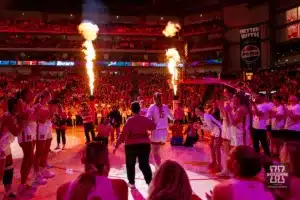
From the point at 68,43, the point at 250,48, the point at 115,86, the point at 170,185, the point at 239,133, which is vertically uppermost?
the point at 68,43

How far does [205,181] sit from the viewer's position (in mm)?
8195

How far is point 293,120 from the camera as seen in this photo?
30.4 ft

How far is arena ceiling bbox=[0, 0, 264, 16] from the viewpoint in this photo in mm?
42469

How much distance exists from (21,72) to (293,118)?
121 feet

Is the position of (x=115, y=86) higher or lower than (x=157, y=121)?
higher

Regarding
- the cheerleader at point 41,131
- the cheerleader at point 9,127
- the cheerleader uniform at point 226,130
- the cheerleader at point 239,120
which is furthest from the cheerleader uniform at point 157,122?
the cheerleader at point 9,127

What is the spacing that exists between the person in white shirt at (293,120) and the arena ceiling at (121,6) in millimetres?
34228

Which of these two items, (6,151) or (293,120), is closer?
(6,151)

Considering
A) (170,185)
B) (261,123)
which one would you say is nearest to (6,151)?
(170,185)

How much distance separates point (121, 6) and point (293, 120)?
3671cm

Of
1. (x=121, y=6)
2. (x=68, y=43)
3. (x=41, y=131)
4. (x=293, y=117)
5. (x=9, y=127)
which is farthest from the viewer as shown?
(x=121, y=6)

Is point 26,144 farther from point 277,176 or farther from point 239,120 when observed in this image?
point 277,176

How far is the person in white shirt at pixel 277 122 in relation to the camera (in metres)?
9.78

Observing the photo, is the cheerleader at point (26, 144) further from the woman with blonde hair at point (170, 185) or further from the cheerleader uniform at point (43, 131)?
the woman with blonde hair at point (170, 185)
